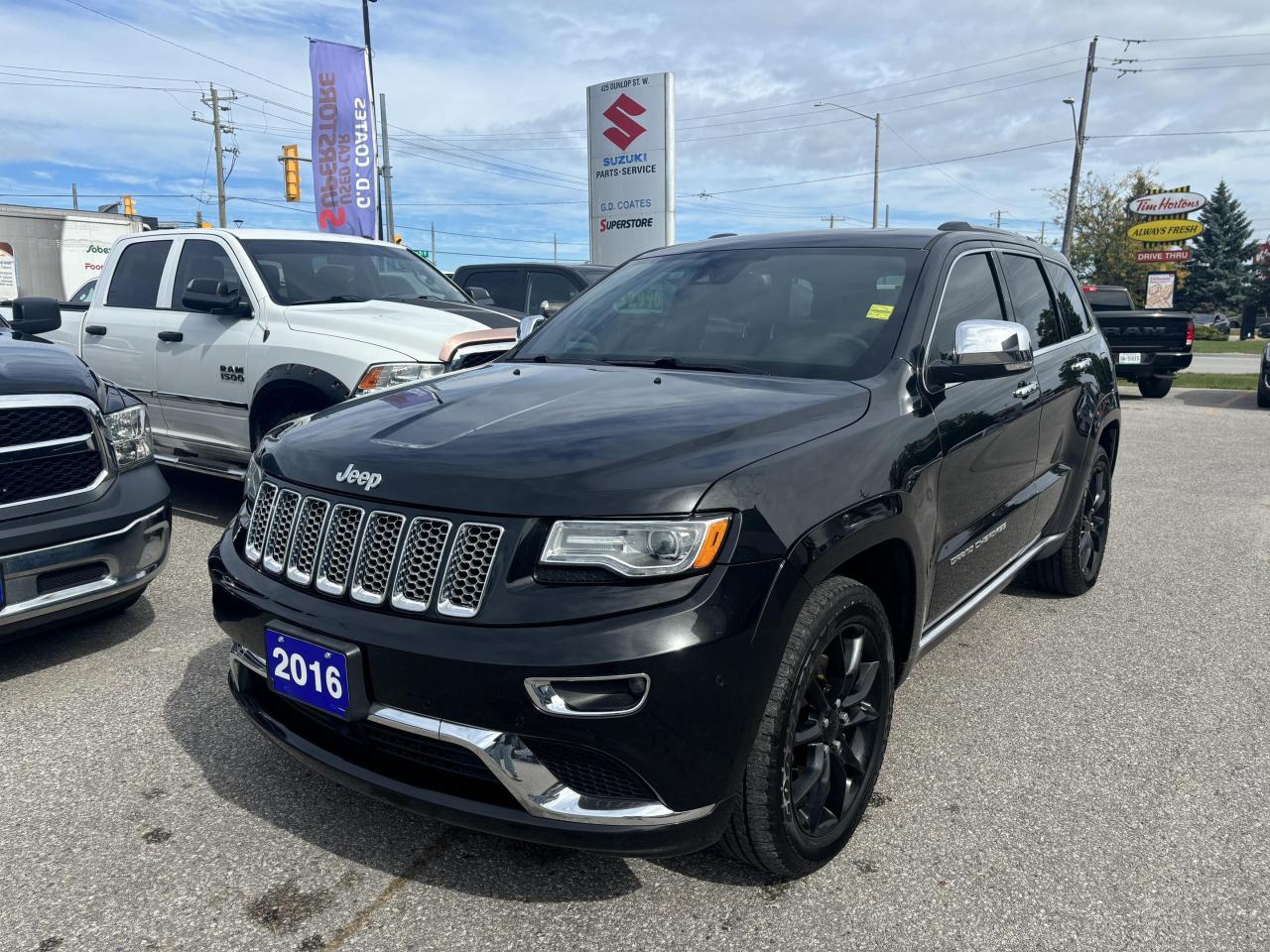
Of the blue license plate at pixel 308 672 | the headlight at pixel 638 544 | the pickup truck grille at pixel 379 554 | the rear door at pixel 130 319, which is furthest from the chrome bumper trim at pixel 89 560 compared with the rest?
the rear door at pixel 130 319

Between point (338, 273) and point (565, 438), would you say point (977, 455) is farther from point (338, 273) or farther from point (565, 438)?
point (338, 273)

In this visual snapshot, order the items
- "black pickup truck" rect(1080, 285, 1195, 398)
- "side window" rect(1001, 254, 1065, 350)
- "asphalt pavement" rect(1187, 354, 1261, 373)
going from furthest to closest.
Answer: "asphalt pavement" rect(1187, 354, 1261, 373)
"black pickup truck" rect(1080, 285, 1195, 398)
"side window" rect(1001, 254, 1065, 350)

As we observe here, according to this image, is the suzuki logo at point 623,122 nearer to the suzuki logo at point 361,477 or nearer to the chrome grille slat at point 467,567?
the suzuki logo at point 361,477

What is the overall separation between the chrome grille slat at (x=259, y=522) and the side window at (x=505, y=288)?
851cm

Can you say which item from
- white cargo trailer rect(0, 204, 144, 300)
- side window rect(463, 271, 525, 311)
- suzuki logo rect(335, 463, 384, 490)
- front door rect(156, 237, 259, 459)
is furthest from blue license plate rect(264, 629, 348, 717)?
white cargo trailer rect(0, 204, 144, 300)

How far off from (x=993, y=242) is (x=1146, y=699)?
73.3 inches

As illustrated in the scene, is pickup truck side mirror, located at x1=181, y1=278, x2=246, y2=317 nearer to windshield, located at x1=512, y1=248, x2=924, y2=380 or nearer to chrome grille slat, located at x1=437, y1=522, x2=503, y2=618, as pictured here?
windshield, located at x1=512, y1=248, x2=924, y2=380

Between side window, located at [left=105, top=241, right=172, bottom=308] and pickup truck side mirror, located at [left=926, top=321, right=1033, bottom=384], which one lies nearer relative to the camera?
pickup truck side mirror, located at [left=926, top=321, right=1033, bottom=384]

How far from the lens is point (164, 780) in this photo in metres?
2.99

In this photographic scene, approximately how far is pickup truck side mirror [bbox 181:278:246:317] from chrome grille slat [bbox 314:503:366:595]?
430 centimetres

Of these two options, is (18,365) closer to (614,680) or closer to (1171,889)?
(614,680)

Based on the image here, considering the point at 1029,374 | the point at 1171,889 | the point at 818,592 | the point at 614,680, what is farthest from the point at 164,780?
the point at 1029,374

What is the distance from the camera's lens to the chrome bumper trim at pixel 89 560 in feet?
11.2

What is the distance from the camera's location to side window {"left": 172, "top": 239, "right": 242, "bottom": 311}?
6512mm
